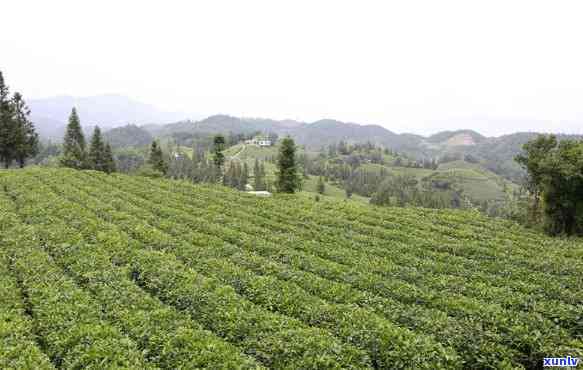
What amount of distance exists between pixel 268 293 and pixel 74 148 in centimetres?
7112

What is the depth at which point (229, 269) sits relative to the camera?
15656 mm

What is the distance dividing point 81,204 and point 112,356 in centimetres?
2030

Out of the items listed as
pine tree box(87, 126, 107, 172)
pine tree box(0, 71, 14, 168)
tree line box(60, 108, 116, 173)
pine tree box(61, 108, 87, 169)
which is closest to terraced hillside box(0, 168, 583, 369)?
pine tree box(0, 71, 14, 168)

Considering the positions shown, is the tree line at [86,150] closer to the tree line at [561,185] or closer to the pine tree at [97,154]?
the pine tree at [97,154]

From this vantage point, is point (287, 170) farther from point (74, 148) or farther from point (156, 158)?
point (74, 148)

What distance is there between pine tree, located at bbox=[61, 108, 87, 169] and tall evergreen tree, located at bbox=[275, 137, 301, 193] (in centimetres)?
4112

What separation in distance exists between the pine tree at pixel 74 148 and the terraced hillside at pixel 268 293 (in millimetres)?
45442

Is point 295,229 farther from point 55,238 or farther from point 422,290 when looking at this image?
point 55,238

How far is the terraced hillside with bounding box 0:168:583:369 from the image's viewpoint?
10070 millimetres

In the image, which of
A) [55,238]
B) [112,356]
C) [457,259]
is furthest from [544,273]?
[55,238]

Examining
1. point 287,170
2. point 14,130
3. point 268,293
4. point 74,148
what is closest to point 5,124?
point 14,130

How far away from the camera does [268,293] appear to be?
1366 cm

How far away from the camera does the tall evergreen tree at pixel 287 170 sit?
53312mm

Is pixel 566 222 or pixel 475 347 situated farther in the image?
pixel 566 222
